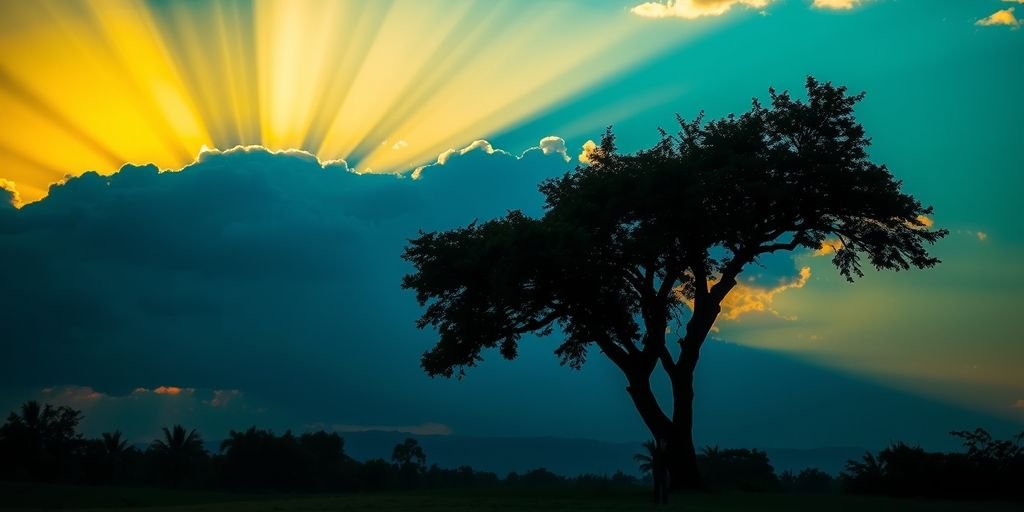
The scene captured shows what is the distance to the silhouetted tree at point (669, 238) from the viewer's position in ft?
124

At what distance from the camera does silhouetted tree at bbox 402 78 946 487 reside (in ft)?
124

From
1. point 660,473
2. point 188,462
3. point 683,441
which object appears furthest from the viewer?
point 188,462

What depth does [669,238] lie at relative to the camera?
3856cm

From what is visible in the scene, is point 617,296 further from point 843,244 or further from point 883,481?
point 883,481

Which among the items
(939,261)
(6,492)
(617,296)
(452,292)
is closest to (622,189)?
(617,296)

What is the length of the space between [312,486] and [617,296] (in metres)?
85.7

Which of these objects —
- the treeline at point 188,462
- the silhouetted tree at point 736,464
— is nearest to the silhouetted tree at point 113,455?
the treeline at point 188,462

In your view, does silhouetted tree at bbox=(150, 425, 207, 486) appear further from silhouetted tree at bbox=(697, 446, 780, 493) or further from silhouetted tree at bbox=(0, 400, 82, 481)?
silhouetted tree at bbox=(697, 446, 780, 493)

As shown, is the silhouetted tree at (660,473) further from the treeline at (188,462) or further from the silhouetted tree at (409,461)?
the silhouetted tree at (409,461)

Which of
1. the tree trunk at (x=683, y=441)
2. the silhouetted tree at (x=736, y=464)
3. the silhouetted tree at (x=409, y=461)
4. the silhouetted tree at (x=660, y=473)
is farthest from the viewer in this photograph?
the silhouetted tree at (x=409, y=461)

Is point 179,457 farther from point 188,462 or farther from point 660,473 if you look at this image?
point 660,473

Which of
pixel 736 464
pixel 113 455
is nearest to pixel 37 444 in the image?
pixel 113 455

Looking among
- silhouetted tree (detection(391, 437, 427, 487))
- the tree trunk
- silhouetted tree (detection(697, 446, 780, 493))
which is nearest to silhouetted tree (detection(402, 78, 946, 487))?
the tree trunk

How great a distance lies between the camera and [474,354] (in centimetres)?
4353
